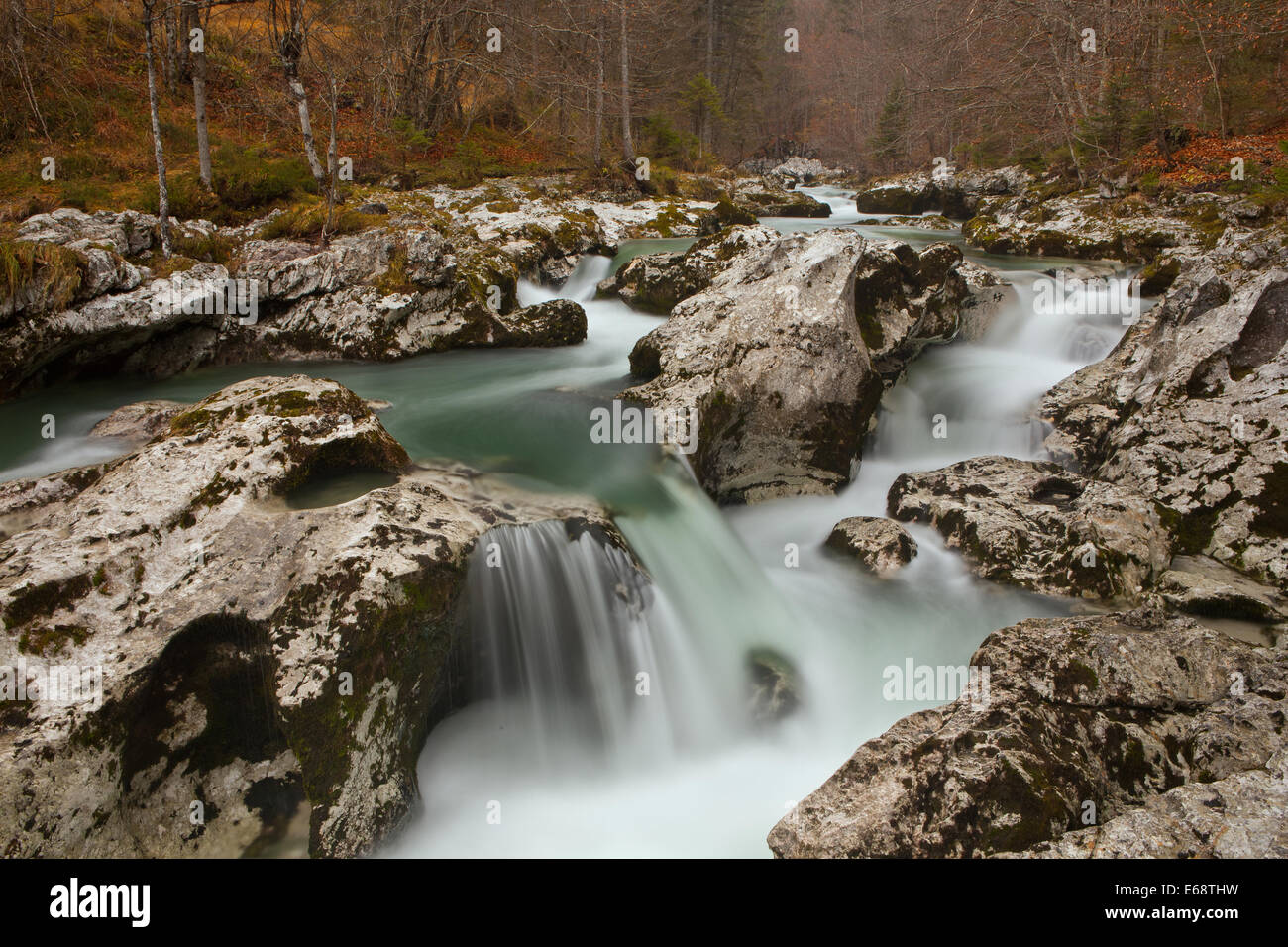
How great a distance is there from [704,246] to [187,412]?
9.52 m

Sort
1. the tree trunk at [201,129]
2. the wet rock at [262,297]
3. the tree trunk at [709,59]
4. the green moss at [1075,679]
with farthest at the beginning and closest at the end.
→ 1. the tree trunk at [709,59]
2. the tree trunk at [201,129]
3. the wet rock at [262,297]
4. the green moss at [1075,679]

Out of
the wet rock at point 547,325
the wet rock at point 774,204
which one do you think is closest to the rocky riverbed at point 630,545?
the wet rock at point 547,325

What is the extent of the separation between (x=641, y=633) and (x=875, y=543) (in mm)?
2786

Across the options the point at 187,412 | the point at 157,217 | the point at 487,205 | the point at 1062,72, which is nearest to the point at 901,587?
the point at 187,412

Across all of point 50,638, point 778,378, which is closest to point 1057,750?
point 778,378

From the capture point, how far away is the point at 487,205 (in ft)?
52.7

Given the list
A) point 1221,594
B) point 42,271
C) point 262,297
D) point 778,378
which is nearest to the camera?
point 1221,594

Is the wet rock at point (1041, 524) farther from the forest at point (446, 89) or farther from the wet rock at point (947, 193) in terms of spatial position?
the wet rock at point (947, 193)

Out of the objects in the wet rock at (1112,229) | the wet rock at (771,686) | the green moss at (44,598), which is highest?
the wet rock at (1112,229)

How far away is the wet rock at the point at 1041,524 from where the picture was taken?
575cm

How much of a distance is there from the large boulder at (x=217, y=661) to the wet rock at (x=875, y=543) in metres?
3.98

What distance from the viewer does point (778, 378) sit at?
7.89 metres

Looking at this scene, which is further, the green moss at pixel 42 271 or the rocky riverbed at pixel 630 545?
the green moss at pixel 42 271

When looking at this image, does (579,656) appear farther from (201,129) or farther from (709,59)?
(709,59)
